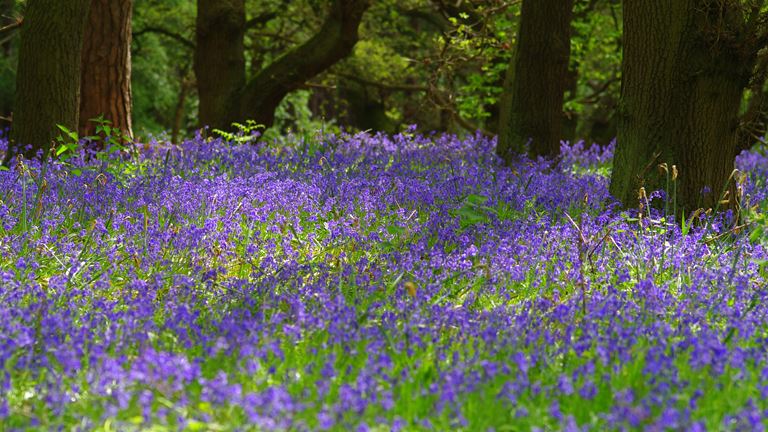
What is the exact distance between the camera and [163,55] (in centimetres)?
2111

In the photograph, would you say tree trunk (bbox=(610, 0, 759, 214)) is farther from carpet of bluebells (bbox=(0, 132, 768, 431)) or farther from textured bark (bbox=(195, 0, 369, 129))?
textured bark (bbox=(195, 0, 369, 129))

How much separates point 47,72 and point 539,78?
4.97 m

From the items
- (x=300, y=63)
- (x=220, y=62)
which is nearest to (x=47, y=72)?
(x=220, y=62)

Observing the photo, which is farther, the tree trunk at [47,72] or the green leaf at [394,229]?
the tree trunk at [47,72]

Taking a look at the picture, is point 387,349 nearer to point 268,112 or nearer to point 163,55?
point 268,112

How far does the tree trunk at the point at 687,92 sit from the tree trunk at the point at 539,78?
9.70 ft

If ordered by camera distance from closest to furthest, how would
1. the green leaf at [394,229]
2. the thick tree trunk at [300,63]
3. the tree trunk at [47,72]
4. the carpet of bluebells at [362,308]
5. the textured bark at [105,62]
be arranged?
1. the carpet of bluebells at [362,308]
2. the green leaf at [394,229]
3. the tree trunk at [47,72]
4. the textured bark at [105,62]
5. the thick tree trunk at [300,63]

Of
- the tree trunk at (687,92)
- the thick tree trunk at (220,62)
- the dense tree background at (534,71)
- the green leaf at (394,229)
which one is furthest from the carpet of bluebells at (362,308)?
the thick tree trunk at (220,62)

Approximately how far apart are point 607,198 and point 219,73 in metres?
8.62

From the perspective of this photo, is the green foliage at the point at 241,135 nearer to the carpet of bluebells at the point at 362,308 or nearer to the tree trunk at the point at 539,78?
the carpet of bluebells at the point at 362,308

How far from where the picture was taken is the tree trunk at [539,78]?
915 cm

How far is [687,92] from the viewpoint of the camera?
5.98 m

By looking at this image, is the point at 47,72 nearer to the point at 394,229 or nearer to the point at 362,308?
the point at 394,229

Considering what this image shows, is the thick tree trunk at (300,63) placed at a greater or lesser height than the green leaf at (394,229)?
greater
